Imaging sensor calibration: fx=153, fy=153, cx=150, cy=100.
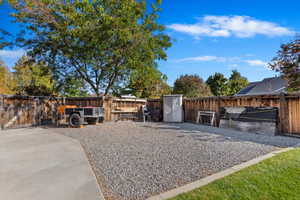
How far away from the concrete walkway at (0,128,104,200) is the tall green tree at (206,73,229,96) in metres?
20.4

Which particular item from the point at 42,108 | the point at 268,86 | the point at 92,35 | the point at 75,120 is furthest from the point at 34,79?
the point at 268,86

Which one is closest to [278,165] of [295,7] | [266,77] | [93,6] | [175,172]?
[175,172]

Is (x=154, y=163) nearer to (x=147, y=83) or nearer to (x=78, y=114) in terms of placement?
(x=78, y=114)

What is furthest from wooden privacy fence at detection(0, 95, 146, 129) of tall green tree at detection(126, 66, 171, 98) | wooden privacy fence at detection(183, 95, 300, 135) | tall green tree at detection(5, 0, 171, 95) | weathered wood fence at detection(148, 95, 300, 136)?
wooden privacy fence at detection(183, 95, 300, 135)

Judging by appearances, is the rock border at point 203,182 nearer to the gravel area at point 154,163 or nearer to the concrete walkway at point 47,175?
the gravel area at point 154,163

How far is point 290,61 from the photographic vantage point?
18.3 feet

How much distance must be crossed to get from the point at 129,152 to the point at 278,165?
9.88 ft

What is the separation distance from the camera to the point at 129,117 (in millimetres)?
10523

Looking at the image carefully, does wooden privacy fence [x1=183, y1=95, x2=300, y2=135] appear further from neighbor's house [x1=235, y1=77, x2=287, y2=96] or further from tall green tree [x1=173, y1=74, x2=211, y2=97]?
tall green tree [x1=173, y1=74, x2=211, y2=97]

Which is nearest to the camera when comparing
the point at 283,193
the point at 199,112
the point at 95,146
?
the point at 283,193

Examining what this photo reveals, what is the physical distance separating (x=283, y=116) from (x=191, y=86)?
13.8m

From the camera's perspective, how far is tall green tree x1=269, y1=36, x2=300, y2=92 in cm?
534

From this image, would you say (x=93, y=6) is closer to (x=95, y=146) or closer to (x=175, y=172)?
(x=95, y=146)

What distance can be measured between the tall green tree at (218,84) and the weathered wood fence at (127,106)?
43.2 feet
